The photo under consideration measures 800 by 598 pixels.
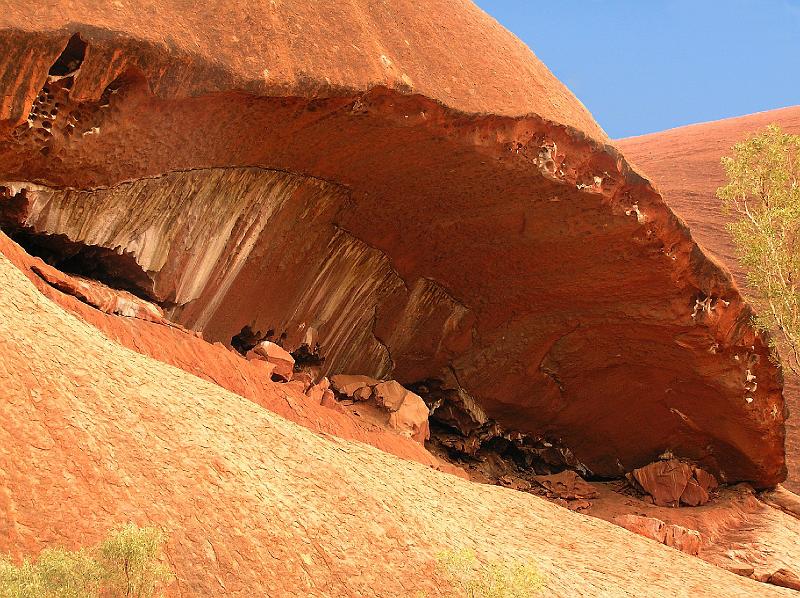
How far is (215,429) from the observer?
6.46m

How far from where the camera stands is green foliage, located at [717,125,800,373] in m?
14.3

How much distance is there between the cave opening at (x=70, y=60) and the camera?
7969 mm

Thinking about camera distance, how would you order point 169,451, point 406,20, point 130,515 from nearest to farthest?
point 130,515, point 169,451, point 406,20

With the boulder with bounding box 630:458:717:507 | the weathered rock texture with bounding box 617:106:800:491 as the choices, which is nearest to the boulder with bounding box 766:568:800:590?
the boulder with bounding box 630:458:717:507

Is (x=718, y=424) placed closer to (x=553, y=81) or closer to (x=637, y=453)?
(x=637, y=453)

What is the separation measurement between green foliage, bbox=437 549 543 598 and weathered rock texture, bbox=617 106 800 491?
49.4 feet

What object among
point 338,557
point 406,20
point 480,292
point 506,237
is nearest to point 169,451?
point 338,557

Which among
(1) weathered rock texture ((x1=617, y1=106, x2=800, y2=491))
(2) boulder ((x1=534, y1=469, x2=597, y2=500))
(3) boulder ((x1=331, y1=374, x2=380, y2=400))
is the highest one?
(1) weathered rock texture ((x1=617, y1=106, x2=800, y2=491))

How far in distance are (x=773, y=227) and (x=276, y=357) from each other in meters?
9.47

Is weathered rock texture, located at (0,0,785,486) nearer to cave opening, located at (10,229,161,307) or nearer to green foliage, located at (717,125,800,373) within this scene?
cave opening, located at (10,229,161,307)

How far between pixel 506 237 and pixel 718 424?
18.5 ft

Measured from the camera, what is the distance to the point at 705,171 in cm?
2786

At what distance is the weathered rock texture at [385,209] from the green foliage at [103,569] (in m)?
4.67

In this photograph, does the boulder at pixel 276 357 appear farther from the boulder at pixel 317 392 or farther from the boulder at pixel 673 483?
the boulder at pixel 673 483
